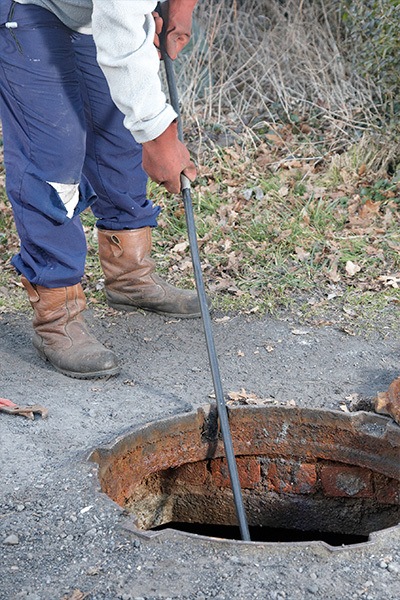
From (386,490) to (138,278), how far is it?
1.68 metres

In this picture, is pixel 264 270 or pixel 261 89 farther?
pixel 261 89

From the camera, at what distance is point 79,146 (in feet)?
12.7

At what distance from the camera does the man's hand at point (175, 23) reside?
11.3 ft

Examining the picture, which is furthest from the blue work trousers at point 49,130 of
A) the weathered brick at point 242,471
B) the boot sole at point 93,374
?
the weathered brick at point 242,471

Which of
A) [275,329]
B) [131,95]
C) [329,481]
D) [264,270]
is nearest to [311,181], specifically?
[264,270]

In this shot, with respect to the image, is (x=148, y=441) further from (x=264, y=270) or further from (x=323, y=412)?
(x=264, y=270)

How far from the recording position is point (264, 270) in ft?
17.5

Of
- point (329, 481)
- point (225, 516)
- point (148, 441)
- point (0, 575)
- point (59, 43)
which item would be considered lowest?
point (225, 516)

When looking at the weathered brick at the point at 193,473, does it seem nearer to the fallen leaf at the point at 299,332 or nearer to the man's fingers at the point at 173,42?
the fallen leaf at the point at 299,332

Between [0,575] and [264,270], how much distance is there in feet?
9.67

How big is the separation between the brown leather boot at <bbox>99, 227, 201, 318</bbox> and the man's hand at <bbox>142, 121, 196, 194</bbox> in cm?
108

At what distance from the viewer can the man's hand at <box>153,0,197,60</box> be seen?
344cm

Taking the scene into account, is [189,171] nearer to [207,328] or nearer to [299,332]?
[207,328]

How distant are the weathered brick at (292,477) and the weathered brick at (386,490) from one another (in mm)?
271
